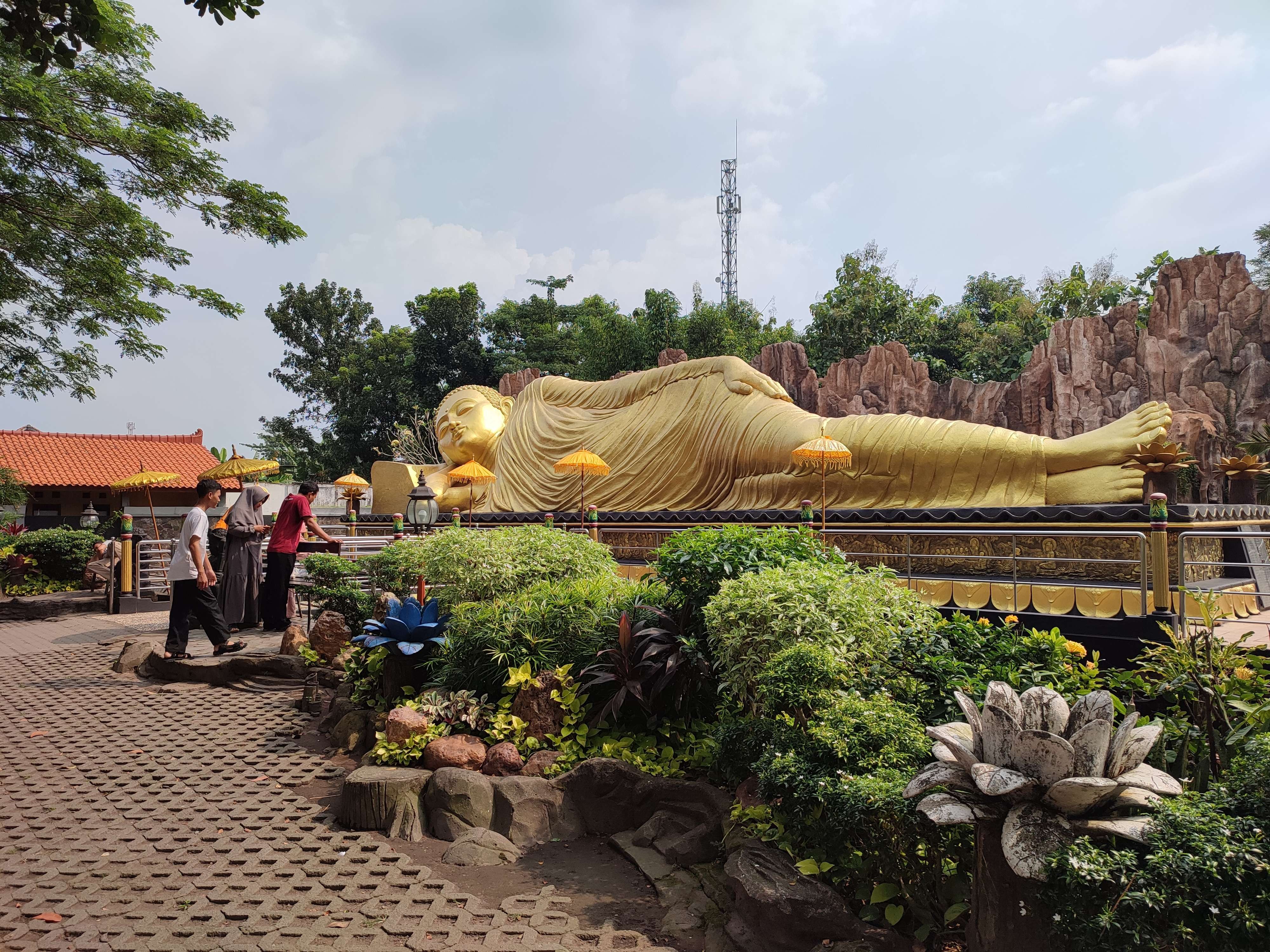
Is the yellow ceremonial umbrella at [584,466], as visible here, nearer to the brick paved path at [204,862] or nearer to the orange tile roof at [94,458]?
the brick paved path at [204,862]

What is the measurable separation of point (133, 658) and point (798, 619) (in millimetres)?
5545

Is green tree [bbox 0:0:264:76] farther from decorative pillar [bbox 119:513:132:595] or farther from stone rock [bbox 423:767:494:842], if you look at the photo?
decorative pillar [bbox 119:513:132:595]

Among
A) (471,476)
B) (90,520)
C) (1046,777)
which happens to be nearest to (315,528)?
(471,476)

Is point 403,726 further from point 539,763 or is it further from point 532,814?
point 532,814

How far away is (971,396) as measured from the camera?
14727mm

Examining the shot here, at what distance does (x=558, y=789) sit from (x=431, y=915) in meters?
0.96

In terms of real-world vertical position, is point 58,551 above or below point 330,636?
above

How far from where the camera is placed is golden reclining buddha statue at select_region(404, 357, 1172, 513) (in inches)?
303

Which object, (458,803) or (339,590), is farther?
(339,590)

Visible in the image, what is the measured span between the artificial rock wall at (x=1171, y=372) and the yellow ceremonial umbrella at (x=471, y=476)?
8.13 meters

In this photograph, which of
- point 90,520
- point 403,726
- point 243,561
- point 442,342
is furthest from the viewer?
point 442,342

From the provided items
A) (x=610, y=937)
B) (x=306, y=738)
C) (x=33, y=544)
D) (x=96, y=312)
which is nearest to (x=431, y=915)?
(x=610, y=937)

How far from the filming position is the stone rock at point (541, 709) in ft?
13.7

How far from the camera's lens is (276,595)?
7688mm
